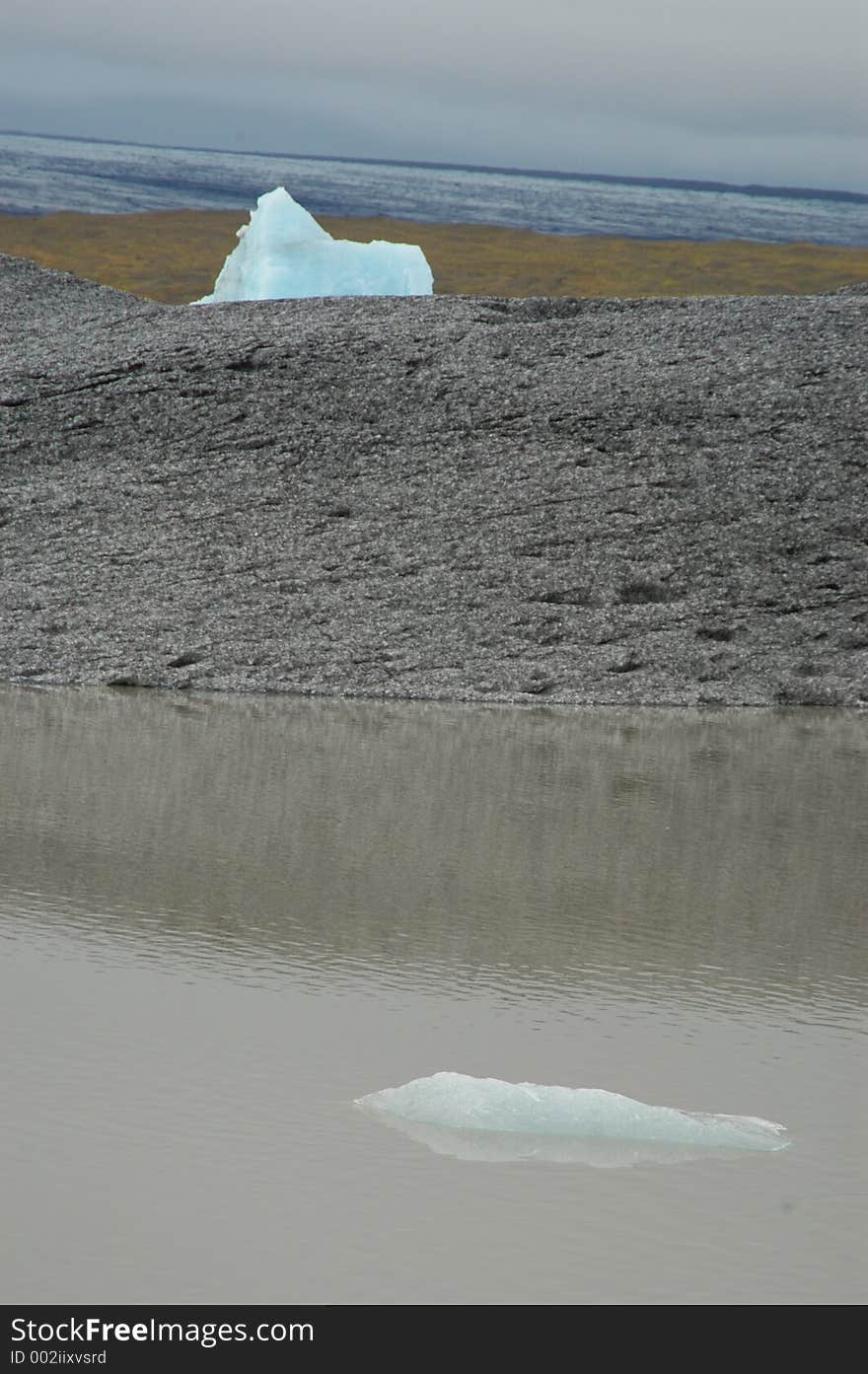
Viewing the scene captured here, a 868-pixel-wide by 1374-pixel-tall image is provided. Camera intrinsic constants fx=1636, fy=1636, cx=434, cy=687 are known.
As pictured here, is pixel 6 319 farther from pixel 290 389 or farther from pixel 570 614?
pixel 570 614

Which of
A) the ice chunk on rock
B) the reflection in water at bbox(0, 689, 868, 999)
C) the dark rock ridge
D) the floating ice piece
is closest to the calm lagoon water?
the reflection in water at bbox(0, 689, 868, 999)

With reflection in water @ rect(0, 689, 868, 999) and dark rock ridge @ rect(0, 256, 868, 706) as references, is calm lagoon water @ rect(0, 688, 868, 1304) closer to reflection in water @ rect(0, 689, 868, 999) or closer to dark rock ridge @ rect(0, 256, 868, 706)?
reflection in water @ rect(0, 689, 868, 999)

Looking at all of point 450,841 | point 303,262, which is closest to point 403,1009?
point 450,841

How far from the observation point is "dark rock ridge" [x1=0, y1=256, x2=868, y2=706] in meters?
18.6

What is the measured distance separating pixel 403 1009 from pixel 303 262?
2851cm

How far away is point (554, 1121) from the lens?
5539 mm

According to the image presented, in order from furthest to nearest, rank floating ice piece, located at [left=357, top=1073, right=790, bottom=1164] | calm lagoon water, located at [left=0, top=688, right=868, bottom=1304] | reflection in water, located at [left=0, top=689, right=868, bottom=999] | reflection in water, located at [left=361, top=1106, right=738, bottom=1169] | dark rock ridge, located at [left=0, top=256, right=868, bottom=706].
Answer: dark rock ridge, located at [left=0, top=256, right=868, bottom=706] < reflection in water, located at [left=0, top=689, right=868, bottom=999] < floating ice piece, located at [left=357, top=1073, right=790, bottom=1164] < reflection in water, located at [left=361, top=1106, right=738, bottom=1169] < calm lagoon water, located at [left=0, top=688, right=868, bottom=1304]

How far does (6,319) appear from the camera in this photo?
30.1m

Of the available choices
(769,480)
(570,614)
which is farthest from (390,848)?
(769,480)

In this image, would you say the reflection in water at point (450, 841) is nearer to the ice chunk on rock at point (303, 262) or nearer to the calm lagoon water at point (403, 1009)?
the calm lagoon water at point (403, 1009)

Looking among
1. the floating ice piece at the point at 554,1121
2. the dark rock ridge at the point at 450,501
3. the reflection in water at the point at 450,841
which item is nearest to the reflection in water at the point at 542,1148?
the floating ice piece at the point at 554,1121

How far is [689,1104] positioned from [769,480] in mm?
16743

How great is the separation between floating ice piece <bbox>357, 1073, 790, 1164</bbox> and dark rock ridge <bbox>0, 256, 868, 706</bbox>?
1191cm

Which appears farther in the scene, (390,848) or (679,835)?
(679,835)
